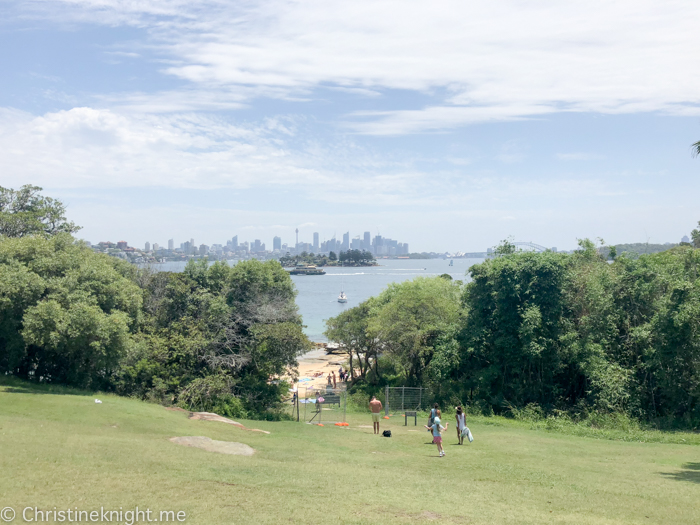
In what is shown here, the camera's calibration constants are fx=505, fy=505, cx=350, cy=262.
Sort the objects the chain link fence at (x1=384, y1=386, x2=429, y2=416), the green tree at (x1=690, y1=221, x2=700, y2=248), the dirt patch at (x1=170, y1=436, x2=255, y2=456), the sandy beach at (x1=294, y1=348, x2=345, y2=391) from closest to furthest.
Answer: the dirt patch at (x1=170, y1=436, x2=255, y2=456), the chain link fence at (x1=384, y1=386, x2=429, y2=416), the sandy beach at (x1=294, y1=348, x2=345, y2=391), the green tree at (x1=690, y1=221, x2=700, y2=248)

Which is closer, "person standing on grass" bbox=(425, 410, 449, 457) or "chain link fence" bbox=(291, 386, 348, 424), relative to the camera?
"person standing on grass" bbox=(425, 410, 449, 457)

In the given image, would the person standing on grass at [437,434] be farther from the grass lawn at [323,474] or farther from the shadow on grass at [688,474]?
the shadow on grass at [688,474]

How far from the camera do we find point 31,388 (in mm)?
21594

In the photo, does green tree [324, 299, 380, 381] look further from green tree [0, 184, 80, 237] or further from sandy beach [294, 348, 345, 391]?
green tree [0, 184, 80, 237]

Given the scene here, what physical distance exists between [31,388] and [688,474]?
24108 millimetres

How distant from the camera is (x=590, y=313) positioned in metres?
27.4

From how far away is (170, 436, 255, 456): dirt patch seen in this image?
15242 millimetres

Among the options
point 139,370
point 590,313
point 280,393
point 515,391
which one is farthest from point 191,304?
point 590,313

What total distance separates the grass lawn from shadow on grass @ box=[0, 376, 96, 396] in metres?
0.69

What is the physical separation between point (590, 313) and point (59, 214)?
4532cm

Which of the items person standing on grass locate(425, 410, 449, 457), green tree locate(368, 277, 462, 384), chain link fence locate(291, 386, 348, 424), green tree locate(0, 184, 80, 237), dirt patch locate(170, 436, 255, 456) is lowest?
chain link fence locate(291, 386, 348, 424)

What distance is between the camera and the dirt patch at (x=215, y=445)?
Answer: 1524 cm

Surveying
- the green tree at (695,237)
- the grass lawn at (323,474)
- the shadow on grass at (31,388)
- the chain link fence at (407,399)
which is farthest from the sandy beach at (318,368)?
the green tree at (695,237)

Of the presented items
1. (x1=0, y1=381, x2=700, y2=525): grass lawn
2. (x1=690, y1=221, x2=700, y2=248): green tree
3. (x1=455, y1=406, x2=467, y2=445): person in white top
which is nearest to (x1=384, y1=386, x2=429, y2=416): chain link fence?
(x1=0, y1=381, x2=700, y2=525): grass lawn
